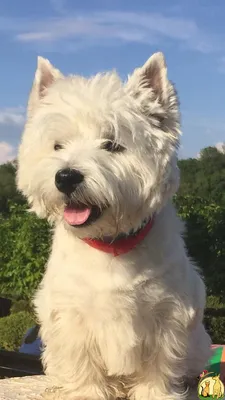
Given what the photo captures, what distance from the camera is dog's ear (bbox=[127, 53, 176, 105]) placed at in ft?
10.1

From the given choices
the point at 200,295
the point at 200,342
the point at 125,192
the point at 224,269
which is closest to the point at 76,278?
the point at 125,192

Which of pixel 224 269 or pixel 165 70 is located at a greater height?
pixel 165 70

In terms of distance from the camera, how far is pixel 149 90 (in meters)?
3.07

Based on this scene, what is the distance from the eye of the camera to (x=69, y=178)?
9.26ft

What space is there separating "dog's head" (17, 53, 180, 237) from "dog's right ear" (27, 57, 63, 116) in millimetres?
116

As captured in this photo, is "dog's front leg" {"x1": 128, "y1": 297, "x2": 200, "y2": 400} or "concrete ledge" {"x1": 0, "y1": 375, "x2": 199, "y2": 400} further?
"concrete ledge" {"x1": 0, "y1": 375, "x2": 199, "y2": 400}

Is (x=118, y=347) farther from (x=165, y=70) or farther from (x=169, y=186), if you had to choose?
(x=165, y=70)

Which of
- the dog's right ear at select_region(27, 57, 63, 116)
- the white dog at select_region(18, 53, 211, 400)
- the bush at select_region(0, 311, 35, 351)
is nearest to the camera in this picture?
the white dog at select_region(18, 53, 211, 400)

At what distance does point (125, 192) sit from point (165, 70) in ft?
1.93

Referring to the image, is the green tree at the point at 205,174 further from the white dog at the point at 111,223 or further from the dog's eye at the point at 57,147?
the dog's eye at the point at 57,147
